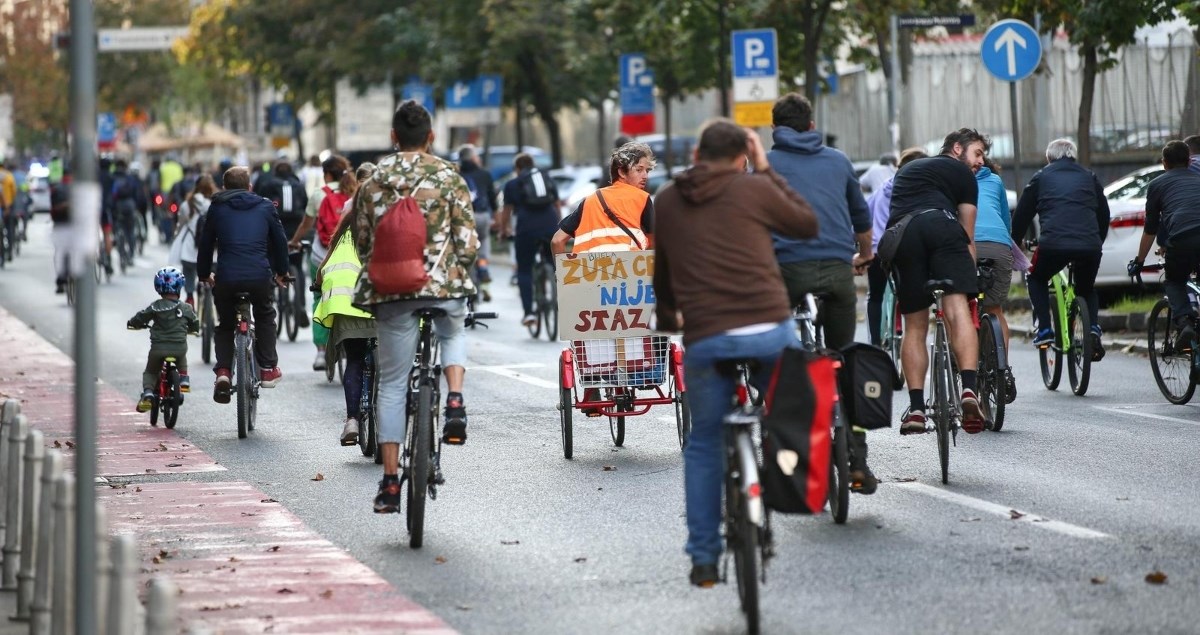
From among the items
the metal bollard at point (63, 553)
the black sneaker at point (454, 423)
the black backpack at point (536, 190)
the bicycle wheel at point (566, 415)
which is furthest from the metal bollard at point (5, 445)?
the black backpack at point (536, 190)

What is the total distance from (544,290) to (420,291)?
11456mm

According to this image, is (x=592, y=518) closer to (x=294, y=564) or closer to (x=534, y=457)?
(x=294, y=564)

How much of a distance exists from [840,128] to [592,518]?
105 ft

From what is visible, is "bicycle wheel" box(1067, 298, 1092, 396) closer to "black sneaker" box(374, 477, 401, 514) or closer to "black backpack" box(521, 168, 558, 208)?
"black sneaker" box(374, 477, 401, 514)

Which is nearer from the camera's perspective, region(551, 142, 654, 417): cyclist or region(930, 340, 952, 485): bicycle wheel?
region(930, 340, 952, 485): bicycle wheel

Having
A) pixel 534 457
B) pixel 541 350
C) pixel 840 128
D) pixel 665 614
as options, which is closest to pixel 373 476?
pixel 534 457

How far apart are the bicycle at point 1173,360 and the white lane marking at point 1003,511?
13.3ft

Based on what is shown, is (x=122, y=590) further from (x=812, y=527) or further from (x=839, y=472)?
(x=812, y=527)

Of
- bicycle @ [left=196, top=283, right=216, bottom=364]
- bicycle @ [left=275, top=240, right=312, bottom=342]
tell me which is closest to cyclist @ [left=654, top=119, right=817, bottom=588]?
bicycle @ [left=196, top=283, right=216, bottom=364]

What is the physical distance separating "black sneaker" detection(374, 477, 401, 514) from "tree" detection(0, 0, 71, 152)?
269 feet

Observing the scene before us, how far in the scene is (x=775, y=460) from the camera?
679 cm

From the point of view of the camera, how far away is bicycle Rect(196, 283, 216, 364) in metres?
18.2

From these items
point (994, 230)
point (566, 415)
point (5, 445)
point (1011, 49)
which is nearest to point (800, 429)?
point (5, 445)

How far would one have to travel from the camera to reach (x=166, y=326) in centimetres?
1323
